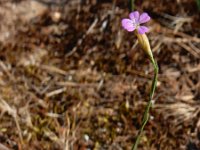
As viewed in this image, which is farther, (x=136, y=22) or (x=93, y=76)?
(x=93, y=76)

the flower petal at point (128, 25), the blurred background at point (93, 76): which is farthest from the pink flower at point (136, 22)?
the blurred background at point (93, 76)

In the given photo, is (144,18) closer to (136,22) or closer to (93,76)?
(136,22)

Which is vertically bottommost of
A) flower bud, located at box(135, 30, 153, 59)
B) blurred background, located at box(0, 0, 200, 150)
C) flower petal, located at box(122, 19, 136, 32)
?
blurred background, located at box(0, 0, 200, 150)

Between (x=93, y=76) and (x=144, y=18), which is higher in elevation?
(x=144, y=18)

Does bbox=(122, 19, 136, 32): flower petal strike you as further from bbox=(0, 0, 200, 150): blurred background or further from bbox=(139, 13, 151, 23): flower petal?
bbox=(0, 0, 200, 150): blurred background

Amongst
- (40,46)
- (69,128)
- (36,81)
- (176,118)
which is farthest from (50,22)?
(176,118)

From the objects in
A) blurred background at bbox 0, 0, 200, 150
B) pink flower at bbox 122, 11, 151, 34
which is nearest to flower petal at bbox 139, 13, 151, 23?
pink flower at bbox 122, 11, 151, 34

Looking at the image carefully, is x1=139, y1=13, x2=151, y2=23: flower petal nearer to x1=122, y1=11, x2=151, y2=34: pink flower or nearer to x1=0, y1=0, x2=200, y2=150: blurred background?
x1=122, y1=11, x2=151, y2=34: pink flower

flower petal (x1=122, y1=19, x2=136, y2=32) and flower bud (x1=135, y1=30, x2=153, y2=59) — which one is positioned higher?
flower petal (x1=122, y1=19, x2=136, y2=32)

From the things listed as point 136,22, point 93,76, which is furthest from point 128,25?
point 93,76

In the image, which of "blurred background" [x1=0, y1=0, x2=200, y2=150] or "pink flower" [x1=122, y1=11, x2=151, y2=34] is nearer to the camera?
"pink flower" [x1=122, y1=11, x2=151, y2=34]
